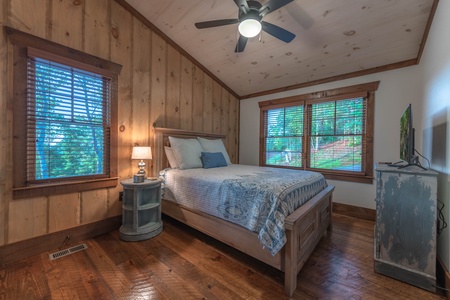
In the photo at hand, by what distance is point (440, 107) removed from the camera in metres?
1.83

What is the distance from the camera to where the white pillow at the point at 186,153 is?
2857 mm

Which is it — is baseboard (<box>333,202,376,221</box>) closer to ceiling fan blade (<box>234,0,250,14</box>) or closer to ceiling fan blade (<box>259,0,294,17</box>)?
ceiling fan blade (<box>259,0,294,17</box>)

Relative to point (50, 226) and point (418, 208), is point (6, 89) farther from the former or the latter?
point (418, 208)

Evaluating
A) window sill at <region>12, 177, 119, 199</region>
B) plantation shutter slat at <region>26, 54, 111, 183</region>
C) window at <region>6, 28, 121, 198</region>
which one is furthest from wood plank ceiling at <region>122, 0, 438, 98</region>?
window sill at <region>12, 177, 119, 199</region>

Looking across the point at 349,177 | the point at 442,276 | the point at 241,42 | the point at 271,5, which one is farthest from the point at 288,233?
the point at 349,177

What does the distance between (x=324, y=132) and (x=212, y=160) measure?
84.4 inches

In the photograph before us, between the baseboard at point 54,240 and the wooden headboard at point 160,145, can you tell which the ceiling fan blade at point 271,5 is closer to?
the wooden headboard at point 160,145

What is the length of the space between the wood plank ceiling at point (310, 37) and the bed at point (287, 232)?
204 centimetres

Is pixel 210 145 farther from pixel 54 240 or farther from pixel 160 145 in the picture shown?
pixel 54 240

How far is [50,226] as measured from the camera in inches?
82.3

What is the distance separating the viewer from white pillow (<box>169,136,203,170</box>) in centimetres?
286

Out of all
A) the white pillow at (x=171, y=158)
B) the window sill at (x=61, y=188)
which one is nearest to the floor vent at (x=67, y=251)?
the window sill at (x=61, y=188)

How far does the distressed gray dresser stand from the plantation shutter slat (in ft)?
10.3

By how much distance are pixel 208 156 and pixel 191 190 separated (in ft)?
2.80
